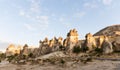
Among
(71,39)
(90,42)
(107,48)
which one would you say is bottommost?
(107,48)

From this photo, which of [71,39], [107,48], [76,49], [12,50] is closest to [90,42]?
[76,49]

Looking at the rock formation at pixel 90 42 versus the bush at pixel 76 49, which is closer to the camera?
the bush at pixel 76 49

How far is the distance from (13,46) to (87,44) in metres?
79.2

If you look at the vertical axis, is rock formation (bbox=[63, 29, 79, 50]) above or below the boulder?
above

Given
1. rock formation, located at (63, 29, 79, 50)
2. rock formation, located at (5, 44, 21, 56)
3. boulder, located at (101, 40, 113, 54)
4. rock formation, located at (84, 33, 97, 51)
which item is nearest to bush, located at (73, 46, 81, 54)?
rock formation, located at (63, 29, 79, 50)

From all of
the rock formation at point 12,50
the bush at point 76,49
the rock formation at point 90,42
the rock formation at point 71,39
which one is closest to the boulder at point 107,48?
the rock formation at point 90,42

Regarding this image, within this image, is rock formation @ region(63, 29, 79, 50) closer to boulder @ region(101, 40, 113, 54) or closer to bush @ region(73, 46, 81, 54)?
bush @ region(73, 46, 81, 54)

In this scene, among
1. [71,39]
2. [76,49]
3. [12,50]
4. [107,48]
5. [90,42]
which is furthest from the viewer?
[12,50]

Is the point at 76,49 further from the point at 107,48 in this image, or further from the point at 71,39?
the point at 107,48

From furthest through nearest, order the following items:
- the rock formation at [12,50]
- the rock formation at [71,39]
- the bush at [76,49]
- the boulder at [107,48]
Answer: the rock formation at [12,50], the rock formation at [71,39], the bush at [76,49], the boulder at [107,48]

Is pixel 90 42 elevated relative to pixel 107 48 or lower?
elevated

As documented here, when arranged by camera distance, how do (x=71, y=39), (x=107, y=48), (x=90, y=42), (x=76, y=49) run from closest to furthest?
1. (x=107, y=48)
2. (x=76, y=49)
3. (x=90, y=42)
4. (x=71, y=39)

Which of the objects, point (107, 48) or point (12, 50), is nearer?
point (107, 48)

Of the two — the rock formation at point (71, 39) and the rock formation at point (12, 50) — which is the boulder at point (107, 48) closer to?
the rock formation at point (71, 39)
